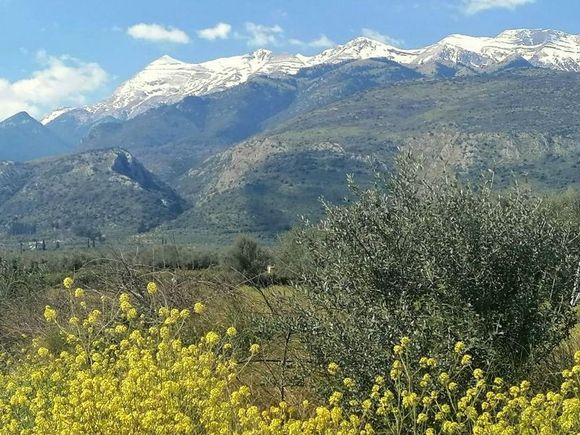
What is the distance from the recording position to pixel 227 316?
10.7 m

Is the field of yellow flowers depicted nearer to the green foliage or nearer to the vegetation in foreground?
the vegetation in foreground

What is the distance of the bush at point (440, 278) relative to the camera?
6.75 metres

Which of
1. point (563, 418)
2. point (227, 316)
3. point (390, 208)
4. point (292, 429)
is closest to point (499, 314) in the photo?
point (390, 208)

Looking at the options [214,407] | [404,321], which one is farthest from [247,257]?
[214,407]

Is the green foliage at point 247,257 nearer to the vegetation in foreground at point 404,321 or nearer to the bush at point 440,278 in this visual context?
the vegetation in foreground at point 404,321

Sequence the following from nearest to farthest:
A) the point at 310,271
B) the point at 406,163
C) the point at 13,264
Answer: the point at 406,163, the point at 310,271, the point at 13,264

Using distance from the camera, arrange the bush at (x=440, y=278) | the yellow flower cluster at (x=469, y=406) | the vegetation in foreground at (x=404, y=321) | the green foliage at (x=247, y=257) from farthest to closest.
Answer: the green foliage at (x=247, y=257)
the bush at (x=440, y=278)
the vegetation in foreground at (x=404, y=321)
the yellow flower cluster at (x=469, y=406)

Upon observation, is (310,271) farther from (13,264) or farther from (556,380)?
(13,264)

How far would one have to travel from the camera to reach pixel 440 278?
680 cm

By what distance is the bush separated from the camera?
6.75m

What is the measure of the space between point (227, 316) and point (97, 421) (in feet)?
18.8

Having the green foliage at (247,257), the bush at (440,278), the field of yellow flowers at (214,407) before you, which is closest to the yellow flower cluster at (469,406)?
the field of yellow flowers at (214,407)

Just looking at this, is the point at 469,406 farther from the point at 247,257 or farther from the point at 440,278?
the point at 247,257

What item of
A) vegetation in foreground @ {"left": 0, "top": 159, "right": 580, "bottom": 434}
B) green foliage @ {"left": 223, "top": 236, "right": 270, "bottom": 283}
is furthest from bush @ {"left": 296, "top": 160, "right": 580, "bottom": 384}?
green foliage @ {"left": 223, "top": 236, "right": 270, "bottom": 283}
